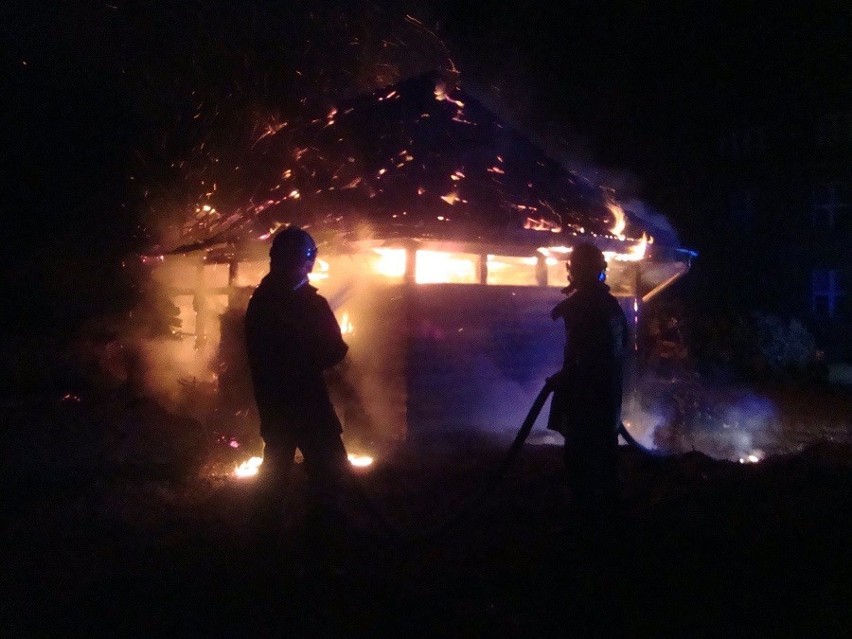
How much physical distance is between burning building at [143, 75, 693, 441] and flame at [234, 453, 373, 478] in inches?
28.7

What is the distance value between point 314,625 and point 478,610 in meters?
0.91

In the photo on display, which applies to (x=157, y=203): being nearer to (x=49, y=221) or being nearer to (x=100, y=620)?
(x=49, y=221)

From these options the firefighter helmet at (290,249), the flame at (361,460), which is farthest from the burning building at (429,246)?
the firefighter helmet at (290,249)

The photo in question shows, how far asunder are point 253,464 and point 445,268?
369cm

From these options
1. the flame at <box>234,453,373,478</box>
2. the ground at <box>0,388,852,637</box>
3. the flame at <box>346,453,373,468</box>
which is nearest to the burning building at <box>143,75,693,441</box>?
the flame at <box>346,453,373,468</box>

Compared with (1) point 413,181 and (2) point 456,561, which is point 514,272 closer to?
(1) point 413,181

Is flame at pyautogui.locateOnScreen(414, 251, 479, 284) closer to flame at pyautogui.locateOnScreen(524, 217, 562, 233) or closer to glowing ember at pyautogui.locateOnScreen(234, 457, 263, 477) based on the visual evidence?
flame at pyautogui.locateOnScreen(524, 217, 562, 233)

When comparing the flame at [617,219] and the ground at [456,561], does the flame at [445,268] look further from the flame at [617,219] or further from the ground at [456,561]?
the ground at [456,561]

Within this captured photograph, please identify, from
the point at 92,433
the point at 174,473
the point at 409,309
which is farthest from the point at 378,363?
the point at 92,433

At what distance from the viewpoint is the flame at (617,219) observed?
9550 millimetres

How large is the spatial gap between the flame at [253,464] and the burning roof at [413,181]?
99.6 inches

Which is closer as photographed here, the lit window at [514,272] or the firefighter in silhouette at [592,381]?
the firefighter in silhouette at [592,381]

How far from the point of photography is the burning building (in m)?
8.21

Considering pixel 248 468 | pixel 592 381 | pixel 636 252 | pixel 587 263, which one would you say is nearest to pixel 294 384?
pixel 592 381
